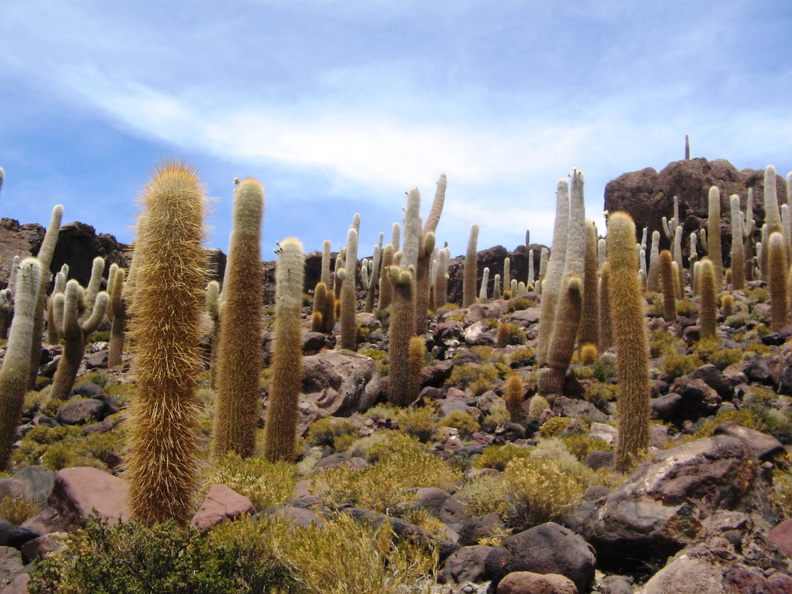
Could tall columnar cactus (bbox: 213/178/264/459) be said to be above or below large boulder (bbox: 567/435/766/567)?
above

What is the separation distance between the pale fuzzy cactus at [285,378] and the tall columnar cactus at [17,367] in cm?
461

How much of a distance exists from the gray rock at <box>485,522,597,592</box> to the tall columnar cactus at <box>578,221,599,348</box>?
10.8 m

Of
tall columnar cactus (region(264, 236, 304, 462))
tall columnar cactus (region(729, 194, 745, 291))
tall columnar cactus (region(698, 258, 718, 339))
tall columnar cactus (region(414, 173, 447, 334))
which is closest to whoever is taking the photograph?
tall columnar cactus (region(264, 236, 304, 462))

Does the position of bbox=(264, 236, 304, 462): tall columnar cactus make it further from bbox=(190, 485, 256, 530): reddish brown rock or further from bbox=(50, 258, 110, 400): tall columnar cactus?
bbox=(50, 258, 110, 400): tall columnar cactus

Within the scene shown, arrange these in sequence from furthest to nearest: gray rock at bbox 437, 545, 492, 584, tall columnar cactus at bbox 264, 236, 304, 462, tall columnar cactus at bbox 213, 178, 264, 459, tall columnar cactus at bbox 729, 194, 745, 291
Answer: tall columnar cactus at bbox 729, 194, 745, 291 → tall columnar cactus at bbox 264, 236, 304, 462 → tall columnar cactus at bbox 213, 178, 264, 459 → gray rock at bbox 437, 545, 492, 584

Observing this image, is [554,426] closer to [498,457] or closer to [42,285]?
[498,457]

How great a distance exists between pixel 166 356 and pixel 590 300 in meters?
12.0

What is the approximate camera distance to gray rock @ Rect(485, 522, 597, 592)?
5.53 meters

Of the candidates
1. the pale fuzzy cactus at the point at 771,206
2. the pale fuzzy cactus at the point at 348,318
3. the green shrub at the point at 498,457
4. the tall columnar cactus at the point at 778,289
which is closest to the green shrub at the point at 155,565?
the green shrub at the point at 498,457

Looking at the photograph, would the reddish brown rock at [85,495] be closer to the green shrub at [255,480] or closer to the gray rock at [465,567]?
the green shrub at [255,480]

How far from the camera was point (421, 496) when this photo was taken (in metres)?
7.71

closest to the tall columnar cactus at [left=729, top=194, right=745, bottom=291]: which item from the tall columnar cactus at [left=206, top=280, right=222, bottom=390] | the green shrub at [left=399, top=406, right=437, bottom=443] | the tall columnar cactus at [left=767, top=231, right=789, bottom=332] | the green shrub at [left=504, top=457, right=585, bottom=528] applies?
the tall columnar cactus at [left=767, top=231, right=789, bottom=332]

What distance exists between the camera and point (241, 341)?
1022 centimetres

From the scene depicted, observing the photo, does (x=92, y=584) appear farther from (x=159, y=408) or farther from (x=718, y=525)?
(x=718, y=525)
